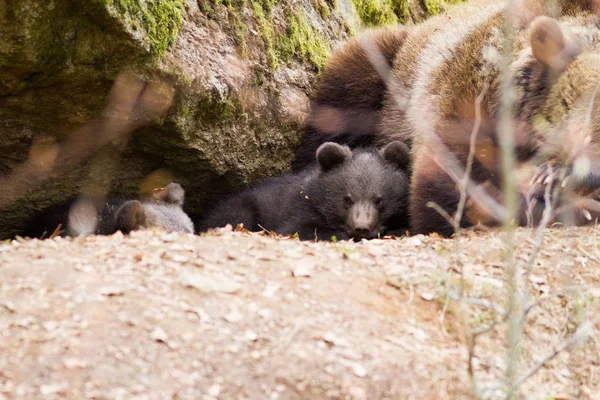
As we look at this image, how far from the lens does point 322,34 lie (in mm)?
7254

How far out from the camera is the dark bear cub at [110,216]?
535 centimetres

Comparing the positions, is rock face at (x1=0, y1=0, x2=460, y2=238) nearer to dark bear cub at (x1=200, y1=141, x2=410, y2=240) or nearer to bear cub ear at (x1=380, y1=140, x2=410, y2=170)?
dark bear cub at (x1=200, y1=141, x2=410, y2=240)

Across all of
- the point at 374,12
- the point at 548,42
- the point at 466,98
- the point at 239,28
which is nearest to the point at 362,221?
the point at 466,98

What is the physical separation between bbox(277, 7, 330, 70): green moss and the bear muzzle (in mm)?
1531

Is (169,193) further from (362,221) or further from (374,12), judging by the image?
(374,12)

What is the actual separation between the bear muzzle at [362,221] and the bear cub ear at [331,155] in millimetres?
524

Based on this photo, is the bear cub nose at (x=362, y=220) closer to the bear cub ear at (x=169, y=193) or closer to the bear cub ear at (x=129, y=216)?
the bear cub ear at (x=169, y=193)

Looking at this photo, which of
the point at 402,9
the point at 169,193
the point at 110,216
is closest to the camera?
the point at 110,216

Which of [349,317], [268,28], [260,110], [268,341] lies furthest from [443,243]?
[268,28]

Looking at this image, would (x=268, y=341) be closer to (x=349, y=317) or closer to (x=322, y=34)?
(x=349, y=317)

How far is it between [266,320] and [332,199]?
3.08m

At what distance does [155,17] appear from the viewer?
4.96 metres

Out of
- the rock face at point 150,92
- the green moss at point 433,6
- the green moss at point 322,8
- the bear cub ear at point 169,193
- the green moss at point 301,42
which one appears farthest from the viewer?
the green moss at point 433,6

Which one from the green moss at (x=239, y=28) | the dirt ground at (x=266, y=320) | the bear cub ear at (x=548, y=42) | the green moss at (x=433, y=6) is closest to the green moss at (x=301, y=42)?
the green moss at (x=239, y=28)
